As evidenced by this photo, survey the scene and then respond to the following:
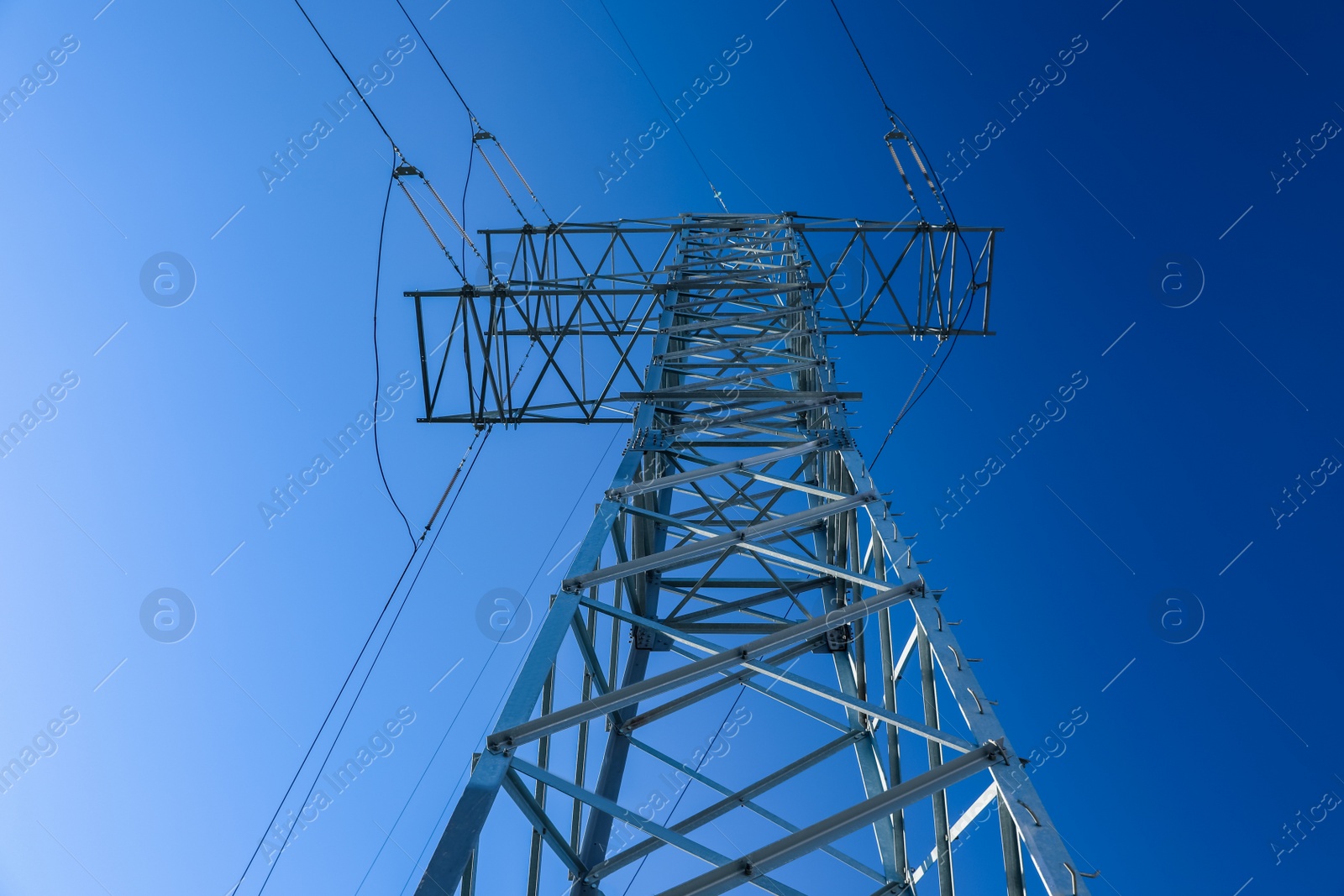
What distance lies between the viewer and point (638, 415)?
9336 mm

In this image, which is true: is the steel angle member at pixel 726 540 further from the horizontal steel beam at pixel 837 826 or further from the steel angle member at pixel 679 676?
the horizontal steel beam at pixel 837 826

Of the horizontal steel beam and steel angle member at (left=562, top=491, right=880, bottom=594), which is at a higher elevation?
steel angle member at (left=562, top=491, right=880, bottom=594)

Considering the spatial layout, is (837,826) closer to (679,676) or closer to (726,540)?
(679,676)

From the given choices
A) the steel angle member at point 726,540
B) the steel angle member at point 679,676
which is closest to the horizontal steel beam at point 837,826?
the steel angle member at point 679,676

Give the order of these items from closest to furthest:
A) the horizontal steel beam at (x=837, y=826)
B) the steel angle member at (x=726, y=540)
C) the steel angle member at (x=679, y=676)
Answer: the horizontal steel beam at (x=837, y=826) → the steel angle member at (x=679, y=676) → the steel angle member at (x=726, y=540)

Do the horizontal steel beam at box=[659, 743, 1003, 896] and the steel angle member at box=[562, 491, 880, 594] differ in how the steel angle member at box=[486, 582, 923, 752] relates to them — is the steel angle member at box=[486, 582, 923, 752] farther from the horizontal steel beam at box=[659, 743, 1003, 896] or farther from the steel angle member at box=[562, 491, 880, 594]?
the horizontal steel beam at box=[659, 743, 1003, 896]

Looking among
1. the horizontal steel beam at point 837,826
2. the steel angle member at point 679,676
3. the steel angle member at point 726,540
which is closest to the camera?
the horizontal steel beam at point 837,826

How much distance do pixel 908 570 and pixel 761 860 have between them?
2.47 meters

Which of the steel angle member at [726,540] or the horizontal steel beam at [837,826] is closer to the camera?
the horizontal steel beam at [837,826]

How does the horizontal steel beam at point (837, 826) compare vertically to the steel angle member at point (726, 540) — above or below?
below

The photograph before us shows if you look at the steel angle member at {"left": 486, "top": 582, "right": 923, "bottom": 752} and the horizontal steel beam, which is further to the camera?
the steel angle member at {"left": 486, "top": 582, "right": 923, "bottom": 752}

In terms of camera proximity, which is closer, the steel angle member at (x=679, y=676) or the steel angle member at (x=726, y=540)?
the steel angle member at (x=679, y=676)

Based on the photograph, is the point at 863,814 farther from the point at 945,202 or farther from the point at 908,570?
the point at 945,202

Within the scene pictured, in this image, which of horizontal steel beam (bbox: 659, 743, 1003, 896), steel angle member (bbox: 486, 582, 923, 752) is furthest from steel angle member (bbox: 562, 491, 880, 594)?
horizontal steel beam (bbox: 659, 743, 1003, 896)
